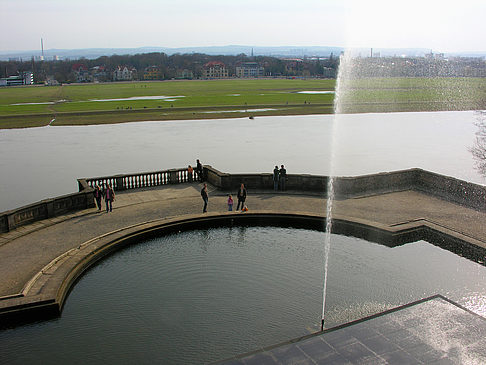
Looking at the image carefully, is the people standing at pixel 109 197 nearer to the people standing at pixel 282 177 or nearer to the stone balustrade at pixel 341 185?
the stone balustrade at pixel 341 185

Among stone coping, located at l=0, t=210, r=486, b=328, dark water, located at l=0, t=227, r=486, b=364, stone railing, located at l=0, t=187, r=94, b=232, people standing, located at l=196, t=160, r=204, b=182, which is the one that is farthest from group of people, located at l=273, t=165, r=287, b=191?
stone railing, located at l=0, t=187, r=94, b=232

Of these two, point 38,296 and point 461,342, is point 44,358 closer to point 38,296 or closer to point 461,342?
point 38,296

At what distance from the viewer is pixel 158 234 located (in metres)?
21.4

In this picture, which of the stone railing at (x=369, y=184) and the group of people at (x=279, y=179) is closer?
the stone railing at (x=369, y=184)

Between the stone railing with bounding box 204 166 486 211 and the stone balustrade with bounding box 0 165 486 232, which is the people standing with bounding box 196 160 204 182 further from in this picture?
the stone railing with bounding box 204 166 486 211

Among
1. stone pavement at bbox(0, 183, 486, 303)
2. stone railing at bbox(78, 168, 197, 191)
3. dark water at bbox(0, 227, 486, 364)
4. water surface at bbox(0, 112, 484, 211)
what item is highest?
stone railing at bbox(78, 168, 197, 191)

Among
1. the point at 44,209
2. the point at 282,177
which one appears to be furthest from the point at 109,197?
the point at 282,177

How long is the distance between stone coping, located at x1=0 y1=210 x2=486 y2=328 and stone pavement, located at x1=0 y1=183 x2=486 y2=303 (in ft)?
1.48

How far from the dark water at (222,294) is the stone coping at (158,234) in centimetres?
43

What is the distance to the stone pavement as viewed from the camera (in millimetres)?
18812

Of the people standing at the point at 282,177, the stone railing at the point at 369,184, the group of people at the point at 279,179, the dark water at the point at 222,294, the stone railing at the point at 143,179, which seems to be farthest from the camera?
the stone railing at the point at 143,179

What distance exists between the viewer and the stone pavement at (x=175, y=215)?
61.7 ft

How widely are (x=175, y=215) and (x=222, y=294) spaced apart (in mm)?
8263

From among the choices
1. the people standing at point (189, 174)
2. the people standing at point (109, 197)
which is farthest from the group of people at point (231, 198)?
the people standing at point (189, 174)
